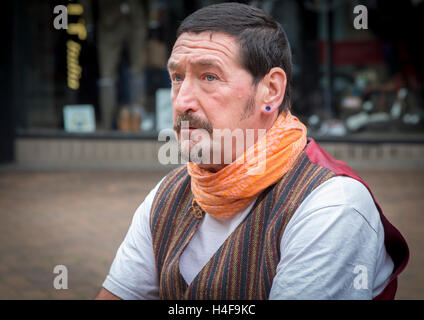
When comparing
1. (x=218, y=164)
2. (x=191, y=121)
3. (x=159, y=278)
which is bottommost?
(x=159, y=278)

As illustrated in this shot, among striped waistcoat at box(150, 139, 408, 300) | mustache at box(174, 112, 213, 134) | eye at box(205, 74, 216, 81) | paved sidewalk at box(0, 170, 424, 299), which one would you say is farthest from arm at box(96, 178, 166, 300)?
paved sidewalk at box(0, 170, 424, 299)

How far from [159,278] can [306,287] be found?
58 centimetres

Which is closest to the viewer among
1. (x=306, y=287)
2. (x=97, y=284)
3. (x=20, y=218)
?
(x=306, y=287)

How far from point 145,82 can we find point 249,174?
24.3ft

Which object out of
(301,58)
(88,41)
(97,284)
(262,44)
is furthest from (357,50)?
(262,44)

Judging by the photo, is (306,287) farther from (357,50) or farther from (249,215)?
(357,50)

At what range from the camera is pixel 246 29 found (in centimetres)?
171

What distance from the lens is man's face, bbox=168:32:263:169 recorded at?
1691 mm

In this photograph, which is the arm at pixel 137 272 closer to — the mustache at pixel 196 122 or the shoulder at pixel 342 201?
the mustache at pixel 196 122

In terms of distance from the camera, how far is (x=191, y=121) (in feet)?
5.68

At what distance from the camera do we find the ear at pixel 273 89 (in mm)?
1754

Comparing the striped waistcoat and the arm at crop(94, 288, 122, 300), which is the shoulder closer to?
the striped waistcoat

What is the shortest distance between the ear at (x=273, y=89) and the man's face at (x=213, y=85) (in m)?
0.04
